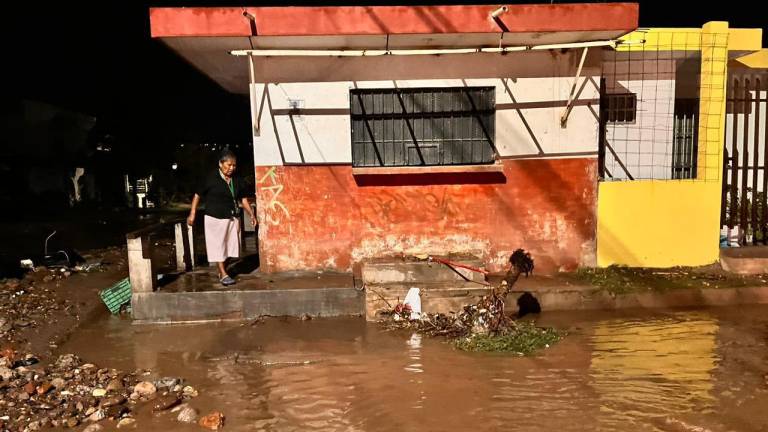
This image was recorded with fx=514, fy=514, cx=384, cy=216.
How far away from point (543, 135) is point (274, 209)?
3831mm

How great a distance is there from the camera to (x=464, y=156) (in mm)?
7254

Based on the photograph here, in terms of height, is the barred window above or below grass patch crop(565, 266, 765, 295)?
above

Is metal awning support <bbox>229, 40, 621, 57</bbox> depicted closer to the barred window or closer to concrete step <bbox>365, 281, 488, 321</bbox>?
the barred window

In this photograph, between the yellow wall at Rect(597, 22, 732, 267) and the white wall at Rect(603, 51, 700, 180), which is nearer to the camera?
the yellow wall at Rect(597, 22, 732, 267)

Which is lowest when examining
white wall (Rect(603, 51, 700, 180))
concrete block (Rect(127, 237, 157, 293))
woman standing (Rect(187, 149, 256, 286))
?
concrete block (Rect(127, 237, 157, 293))

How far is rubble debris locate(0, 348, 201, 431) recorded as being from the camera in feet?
12.6

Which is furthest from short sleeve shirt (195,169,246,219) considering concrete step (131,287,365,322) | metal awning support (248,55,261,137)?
concrete step (131,287,365,322)

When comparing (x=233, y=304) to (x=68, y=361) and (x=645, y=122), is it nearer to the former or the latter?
(x=68, y=361)

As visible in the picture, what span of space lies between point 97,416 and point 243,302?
249 cm

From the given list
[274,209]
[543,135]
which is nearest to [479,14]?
[543,135]

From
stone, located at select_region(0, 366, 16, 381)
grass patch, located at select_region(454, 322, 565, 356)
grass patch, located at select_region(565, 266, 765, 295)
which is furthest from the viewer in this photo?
grass patch, located at select_region(565, 266, 765, 295)

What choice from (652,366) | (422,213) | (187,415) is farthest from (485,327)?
(187,415)

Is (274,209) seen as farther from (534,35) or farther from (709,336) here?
(709,336)

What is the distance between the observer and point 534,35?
21.0 ft
